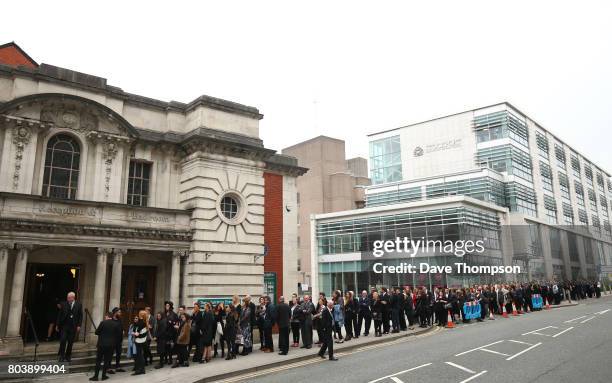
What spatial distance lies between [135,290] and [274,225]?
6.40 m

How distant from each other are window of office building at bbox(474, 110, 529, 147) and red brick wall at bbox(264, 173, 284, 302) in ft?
130

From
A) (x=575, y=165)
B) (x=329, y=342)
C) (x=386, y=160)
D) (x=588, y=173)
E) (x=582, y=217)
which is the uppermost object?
(x=588, y=173)

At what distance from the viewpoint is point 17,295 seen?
1372 centimetres

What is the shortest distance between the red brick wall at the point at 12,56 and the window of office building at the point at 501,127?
1864 inches

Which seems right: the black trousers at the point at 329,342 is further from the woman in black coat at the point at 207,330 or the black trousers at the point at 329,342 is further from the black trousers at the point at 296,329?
the woman in black coat at the point at 207,330

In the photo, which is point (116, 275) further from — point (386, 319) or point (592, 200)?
point (592, 200)

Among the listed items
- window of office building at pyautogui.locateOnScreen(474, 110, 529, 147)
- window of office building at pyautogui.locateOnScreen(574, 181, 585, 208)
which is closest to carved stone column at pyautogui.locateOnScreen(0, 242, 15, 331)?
window of office building at pyautogui.locateOnScreen(474, 110, 529, 147)

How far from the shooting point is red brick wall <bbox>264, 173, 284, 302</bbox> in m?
20.7

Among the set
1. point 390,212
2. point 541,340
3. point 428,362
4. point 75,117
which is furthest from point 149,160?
point 390,212

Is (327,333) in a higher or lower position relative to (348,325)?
higher

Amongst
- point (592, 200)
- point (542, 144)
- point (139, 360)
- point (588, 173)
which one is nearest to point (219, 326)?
point (139, 360)

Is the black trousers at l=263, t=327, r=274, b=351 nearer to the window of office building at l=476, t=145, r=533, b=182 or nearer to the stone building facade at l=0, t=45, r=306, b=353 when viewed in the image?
the stone building facade at l=0, t=45, r=306, b=353

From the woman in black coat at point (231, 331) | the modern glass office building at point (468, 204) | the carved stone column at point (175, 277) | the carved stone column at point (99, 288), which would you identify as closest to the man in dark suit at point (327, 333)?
the woman in black coat at point (231, 331)

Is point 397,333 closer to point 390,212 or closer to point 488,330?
point 488,330
